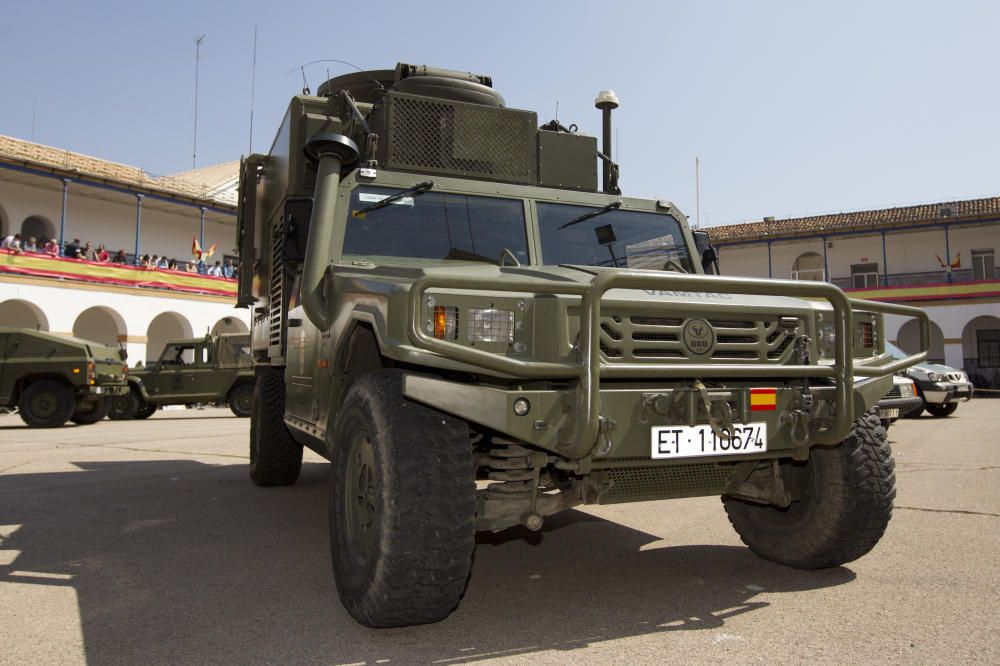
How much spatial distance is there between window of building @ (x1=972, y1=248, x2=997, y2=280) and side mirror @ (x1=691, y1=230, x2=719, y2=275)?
127ft

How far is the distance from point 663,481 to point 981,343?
3884cm

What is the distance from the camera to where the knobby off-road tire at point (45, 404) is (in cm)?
1447

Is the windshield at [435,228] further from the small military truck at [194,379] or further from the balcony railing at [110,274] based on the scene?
the balcony railing at [110,274]

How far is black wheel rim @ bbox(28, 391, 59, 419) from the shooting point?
571 inches

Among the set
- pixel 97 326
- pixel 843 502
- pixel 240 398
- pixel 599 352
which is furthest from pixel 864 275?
pixel 599 352

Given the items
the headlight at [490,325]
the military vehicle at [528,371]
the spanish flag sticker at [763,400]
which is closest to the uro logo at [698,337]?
the military vehicle at [528,371]

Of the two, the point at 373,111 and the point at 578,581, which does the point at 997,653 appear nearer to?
the point at 578,581

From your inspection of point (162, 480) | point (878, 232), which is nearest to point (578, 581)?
point (162, 480)

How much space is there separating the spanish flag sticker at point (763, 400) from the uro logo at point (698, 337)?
9.9 inches

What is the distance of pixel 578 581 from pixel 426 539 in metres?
1.27

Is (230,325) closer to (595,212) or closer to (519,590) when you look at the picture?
(595,212)

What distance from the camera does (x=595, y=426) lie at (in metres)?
2.80

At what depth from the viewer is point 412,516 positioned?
286 centimetres

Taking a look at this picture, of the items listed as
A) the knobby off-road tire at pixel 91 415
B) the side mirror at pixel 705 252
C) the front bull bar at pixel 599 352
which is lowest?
the knobby off-road tire at pixel 91 415
